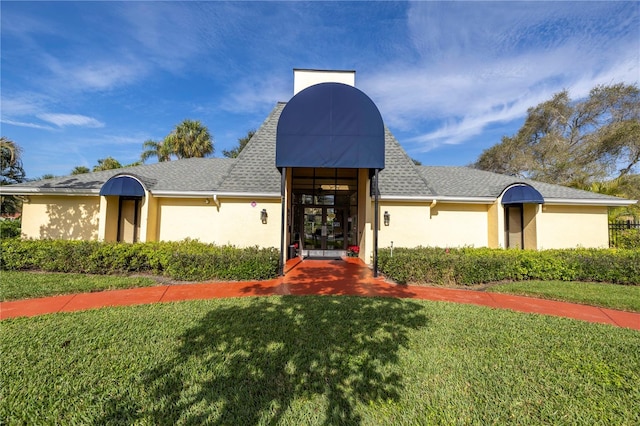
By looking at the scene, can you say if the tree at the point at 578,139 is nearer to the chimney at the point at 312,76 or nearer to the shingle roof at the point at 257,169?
the chimney at the point at 312,76

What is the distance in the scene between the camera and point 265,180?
11883 mm

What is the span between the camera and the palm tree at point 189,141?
27297 millimetres

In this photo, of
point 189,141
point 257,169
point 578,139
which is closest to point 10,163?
point 257,169

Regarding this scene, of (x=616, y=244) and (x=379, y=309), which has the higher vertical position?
(x=616, y=244)

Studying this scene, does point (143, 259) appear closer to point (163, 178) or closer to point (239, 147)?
point (163, 178)

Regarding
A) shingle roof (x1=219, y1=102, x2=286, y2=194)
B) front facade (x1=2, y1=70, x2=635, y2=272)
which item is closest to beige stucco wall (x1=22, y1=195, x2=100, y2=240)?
front facade (x1=2, y1=70, x2=635, y2=272)

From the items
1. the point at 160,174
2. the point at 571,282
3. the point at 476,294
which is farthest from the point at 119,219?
the point at 571,282

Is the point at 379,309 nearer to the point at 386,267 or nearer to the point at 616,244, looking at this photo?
the point at 386,267

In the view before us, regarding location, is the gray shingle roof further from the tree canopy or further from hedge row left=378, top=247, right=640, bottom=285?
the tree canopy

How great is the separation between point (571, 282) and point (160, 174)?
18.8 m

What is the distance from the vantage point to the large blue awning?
9078 mm

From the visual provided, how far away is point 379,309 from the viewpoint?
6.29m

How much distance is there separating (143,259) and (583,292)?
14902mm

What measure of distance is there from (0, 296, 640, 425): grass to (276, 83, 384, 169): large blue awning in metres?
5.26
